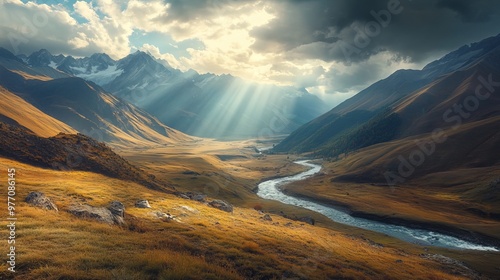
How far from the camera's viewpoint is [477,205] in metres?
120

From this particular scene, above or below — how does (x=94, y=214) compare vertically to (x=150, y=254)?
below

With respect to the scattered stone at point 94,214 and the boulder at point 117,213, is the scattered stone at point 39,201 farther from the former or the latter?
the boulder at point 117,213

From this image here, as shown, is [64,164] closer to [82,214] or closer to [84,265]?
[82,214]

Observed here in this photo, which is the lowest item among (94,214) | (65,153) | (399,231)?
(399,231)

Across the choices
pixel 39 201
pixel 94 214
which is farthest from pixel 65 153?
pixel 94 214

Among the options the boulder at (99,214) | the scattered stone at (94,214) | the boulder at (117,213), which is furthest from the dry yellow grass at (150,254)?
the scattered stone at (94,214)

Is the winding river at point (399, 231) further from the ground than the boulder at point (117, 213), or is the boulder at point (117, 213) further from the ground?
the boulder at point (117, 213)

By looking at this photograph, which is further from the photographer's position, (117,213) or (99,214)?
(117,213)

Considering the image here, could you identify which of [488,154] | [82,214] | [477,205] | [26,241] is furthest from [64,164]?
[488,154]

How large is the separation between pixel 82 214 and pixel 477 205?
147 metres

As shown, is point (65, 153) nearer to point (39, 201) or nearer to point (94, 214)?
point (39, 201)

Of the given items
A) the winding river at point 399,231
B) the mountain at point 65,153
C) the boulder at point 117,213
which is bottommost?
the winding river at point 399,231

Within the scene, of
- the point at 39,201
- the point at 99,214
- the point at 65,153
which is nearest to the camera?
the point at 99,214

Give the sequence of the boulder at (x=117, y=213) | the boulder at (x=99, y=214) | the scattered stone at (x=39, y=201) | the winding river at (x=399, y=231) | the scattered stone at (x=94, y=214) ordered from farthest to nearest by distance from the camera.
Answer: the winding river at (x=399, y=231)
the scattered stone at (x=39, y=201)
the boulder at (x=117, y=213)
the boulder at (x=99, y=214)
the scattered stone at (x=94, y=214)
